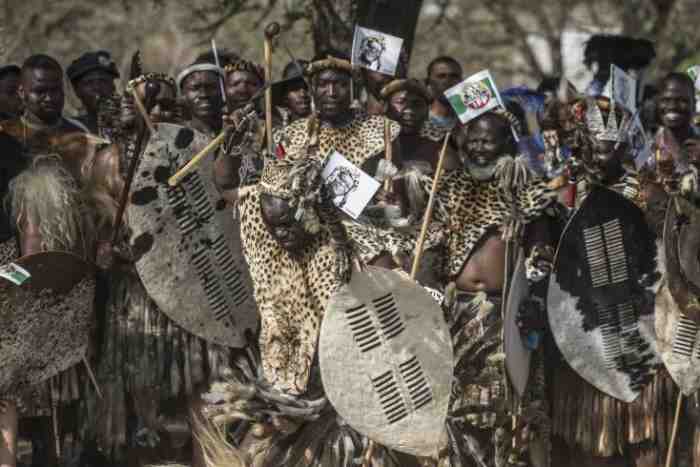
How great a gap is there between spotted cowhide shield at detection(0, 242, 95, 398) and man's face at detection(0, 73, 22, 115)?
1.36m

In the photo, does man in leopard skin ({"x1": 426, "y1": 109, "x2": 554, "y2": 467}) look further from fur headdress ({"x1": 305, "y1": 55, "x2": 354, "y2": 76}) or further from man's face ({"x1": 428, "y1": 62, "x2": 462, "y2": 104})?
man's face ({"x1": 428, "y1": 62, "x2": 462, "y2": 104})

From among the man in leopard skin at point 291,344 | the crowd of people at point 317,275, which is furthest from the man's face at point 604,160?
the man in leopard skin at point 291,344

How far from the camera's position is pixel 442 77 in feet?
30.8

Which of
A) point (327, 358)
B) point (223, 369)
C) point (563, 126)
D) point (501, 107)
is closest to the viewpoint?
point (327, 358)

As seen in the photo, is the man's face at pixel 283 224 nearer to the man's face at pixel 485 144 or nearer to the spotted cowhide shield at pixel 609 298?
the man's face at pixel 485 144

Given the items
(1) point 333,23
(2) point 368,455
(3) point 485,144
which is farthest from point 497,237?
(1) point 333,23

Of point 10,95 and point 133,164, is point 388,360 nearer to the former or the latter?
point 133,164

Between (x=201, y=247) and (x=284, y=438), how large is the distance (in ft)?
4.04

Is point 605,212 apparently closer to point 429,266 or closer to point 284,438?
point 429,266

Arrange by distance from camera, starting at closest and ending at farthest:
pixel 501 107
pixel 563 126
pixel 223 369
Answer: pixel 223 369 < pixel 501 107 < pixel 563 126

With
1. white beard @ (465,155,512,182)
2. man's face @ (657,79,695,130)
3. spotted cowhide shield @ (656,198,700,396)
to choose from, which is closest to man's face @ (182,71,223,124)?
white beard @ (465,155,512,182)

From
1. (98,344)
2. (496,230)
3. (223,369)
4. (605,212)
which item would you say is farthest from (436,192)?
(98,344)

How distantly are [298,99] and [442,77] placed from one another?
4.15ft

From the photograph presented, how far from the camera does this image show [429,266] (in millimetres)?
7480
